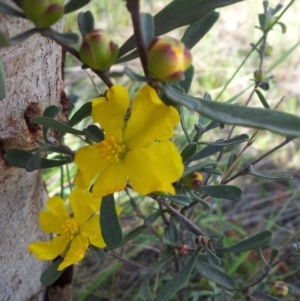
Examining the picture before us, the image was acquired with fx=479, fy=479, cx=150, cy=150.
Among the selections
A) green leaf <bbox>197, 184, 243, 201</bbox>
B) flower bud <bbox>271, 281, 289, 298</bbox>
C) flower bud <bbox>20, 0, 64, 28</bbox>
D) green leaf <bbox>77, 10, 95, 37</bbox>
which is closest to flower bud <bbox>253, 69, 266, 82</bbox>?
green leaf <bbox>197, 184, 243, 201</bbox>

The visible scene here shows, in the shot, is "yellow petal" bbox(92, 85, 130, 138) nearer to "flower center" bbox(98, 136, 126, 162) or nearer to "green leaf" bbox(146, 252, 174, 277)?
"flower center" bbox(98, 136, 126, 162)

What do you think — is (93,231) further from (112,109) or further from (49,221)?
(112,109)

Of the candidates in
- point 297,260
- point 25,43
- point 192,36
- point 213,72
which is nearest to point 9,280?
point 25,43

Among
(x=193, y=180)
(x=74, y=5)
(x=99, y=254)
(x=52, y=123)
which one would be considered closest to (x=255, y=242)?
(x=193, y=180)

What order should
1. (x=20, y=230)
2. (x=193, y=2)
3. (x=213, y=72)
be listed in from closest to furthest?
(x=193, y=2), (x=20, y=230), (x=213, y=72)

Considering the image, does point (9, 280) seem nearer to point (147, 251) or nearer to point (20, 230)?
point (20, 230)
